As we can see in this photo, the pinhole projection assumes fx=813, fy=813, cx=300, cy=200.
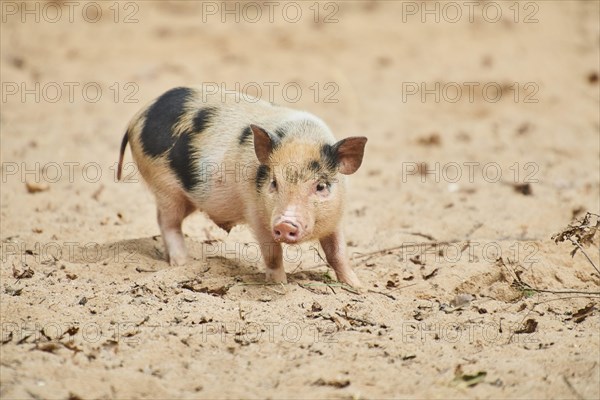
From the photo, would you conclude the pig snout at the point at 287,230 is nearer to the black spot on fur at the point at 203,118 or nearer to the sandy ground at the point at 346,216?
the sandy ground at the point at 346,216

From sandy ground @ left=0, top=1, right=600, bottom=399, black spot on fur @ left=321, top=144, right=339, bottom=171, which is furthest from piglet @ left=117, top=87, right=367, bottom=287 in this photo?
sandy ground @ left=0, top=1, right=600, bottom=399

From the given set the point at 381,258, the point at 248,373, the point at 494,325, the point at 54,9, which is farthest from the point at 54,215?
the point at 54,9

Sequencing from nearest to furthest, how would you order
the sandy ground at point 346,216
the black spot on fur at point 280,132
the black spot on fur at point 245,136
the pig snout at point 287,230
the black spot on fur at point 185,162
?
the sandy ground at point 346,216
the pig snout at point 287,230
the black spot on fur at point 280,132
the black spot on fur at point 245,136
the black spot on fur at point 185,162

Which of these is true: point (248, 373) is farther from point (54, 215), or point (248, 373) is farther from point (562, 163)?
point (562, 163)

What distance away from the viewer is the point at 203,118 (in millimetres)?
5938

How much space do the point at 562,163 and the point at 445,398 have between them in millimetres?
5632

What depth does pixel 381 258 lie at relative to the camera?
6.32 meters

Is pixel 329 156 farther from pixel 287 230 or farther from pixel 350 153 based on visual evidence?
pixel 287 230

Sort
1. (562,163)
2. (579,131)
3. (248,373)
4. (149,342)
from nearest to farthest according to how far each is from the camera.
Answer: (248,373)
(149,342)
(562,163)
(579,131)

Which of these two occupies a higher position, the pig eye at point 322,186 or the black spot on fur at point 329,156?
the black spot on fur at point 329,156

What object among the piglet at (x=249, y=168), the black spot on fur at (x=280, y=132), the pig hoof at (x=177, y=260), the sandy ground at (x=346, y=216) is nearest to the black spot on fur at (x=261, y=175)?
the piglet at (x=249, y=168)

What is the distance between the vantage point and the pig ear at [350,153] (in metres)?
5.32

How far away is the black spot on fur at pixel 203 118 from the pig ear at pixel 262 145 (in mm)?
684

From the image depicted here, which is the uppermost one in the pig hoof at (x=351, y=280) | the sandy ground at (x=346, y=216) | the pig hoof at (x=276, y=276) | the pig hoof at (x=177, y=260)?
the sandy ground at (x=346, y=216)
